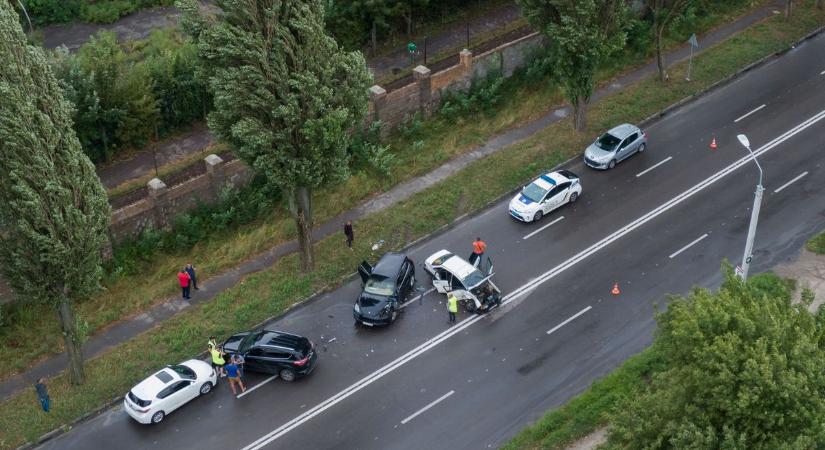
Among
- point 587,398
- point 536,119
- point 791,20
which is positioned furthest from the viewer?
point 791,20

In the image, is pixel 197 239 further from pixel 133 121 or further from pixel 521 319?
pixel 521 319

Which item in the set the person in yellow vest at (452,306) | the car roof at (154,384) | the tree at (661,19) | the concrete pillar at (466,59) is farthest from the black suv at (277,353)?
the tree at (661,19)

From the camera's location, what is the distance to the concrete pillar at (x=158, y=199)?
3834cm

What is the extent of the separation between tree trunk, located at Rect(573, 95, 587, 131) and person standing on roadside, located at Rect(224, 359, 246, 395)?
20.6 m

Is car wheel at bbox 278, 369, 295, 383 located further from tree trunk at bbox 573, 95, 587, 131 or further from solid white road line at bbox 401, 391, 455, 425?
tree trunk at bbox 573, 95, 587, 131

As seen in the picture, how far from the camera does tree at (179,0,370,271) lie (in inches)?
1241

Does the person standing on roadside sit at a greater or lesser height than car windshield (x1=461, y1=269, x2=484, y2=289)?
lesser

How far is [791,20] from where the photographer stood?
172ft

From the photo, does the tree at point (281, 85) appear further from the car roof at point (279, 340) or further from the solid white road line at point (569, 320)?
the solid white road line at point (569, 320)

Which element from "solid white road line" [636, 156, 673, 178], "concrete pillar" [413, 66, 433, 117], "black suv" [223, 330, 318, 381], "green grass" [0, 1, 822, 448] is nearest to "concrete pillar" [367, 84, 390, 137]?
"green grass" [0, 1, 822, 448]

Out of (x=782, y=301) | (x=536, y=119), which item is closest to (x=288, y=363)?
(x=782, y=301)

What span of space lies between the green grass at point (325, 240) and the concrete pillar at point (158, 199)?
1.65 metres

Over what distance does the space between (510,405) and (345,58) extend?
532 inches

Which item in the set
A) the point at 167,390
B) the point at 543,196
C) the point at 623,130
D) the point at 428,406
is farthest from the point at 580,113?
the point at 167,390
